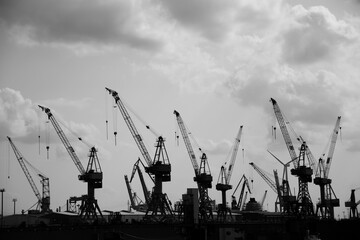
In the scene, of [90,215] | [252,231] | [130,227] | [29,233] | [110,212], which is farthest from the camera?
[110,212]

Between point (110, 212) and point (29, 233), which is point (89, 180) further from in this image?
point (29, 233)

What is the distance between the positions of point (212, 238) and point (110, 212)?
60.9 meters

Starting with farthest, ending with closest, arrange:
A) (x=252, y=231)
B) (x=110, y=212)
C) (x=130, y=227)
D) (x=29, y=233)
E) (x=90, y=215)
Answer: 1. (x=110, y=212)
2. (x=90, y=215)
3. (x=252, y=231)
4. (x=130, y=227)
5. (x=29, y=233)

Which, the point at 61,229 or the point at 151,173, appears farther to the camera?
the point at 151,173

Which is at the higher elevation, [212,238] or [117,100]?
[117,100]

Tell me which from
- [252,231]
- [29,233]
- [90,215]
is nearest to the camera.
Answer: [29,233]

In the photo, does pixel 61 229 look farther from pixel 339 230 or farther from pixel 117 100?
pixel 339 230

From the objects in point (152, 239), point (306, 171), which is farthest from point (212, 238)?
point (306, 171)

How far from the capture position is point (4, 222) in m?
156

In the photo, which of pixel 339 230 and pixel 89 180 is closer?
pixel 89 180

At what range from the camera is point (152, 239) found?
129750 mm

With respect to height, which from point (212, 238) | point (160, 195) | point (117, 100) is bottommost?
point (212, 238)

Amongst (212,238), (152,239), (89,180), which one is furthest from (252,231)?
(89,180)

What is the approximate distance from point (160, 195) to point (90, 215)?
19.3 m
